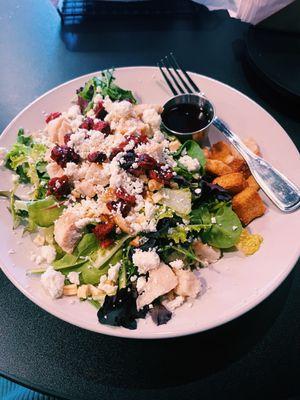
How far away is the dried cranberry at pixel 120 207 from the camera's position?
171cm

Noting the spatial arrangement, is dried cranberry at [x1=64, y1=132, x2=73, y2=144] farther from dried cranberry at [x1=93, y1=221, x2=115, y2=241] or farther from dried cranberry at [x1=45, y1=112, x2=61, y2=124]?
dried cranberry at [x1=93, y1=221, x2=115, y2=241]

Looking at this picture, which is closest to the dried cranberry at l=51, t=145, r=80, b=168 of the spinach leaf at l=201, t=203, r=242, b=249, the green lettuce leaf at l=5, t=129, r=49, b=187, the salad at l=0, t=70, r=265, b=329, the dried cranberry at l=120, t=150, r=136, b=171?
the salad at l=0, t=70, r=265, b=329

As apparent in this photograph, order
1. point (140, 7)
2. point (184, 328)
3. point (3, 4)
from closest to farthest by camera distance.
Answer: point (184, 328) → point (140, 7) → point (3, 4)

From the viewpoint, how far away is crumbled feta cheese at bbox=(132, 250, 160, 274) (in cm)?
159

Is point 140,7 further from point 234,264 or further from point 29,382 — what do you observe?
point 29,382

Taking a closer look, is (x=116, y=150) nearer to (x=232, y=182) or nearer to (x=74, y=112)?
(x=74, y=112)

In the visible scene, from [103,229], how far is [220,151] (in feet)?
2.40

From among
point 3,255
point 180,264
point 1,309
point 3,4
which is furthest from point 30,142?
point 3,4

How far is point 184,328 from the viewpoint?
4.79 feet

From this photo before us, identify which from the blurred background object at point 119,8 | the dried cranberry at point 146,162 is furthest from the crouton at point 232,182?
the blurred background object at point 119,8

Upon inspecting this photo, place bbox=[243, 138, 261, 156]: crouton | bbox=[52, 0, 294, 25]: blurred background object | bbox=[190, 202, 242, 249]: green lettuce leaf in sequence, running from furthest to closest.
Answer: bbox=[52, 0, 294, 25]: blurred background object → bbox=[243, 138, 261, 156]: crouton → bbox=[190, 202, 242, 249]: green lettuce leaf

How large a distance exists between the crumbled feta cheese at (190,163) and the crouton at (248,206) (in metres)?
0.24

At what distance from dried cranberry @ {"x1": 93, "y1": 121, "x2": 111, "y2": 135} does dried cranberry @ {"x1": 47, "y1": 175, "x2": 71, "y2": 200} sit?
292 millimetres

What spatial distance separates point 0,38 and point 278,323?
2.57 meters
